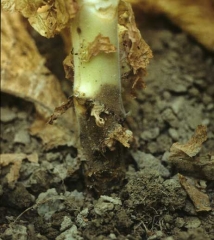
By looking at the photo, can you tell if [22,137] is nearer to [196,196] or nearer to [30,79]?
[30,79]

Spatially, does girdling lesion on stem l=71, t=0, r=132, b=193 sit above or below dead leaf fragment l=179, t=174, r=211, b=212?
above

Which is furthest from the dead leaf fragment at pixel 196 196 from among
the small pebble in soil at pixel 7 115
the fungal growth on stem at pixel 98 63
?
the small pebble in soil at pixel 7 115

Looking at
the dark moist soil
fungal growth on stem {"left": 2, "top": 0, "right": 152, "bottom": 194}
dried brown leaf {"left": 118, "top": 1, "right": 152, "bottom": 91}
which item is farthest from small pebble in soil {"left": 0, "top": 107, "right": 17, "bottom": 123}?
dried brown leaf {"left": 118, "top": 1, "right": 152, "bottom": 91}

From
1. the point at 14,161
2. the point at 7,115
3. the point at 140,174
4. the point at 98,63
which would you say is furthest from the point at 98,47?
the point at 7,115

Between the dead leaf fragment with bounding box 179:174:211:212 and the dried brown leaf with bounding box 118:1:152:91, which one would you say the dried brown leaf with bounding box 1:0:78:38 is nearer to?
the dried brown leaf with bounding box 118:1:152:91

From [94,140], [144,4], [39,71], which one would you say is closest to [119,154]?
[94,140]

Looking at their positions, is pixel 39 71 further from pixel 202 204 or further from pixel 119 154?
pixel 202 204

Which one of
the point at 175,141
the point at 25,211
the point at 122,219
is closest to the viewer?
the point at 122,219
